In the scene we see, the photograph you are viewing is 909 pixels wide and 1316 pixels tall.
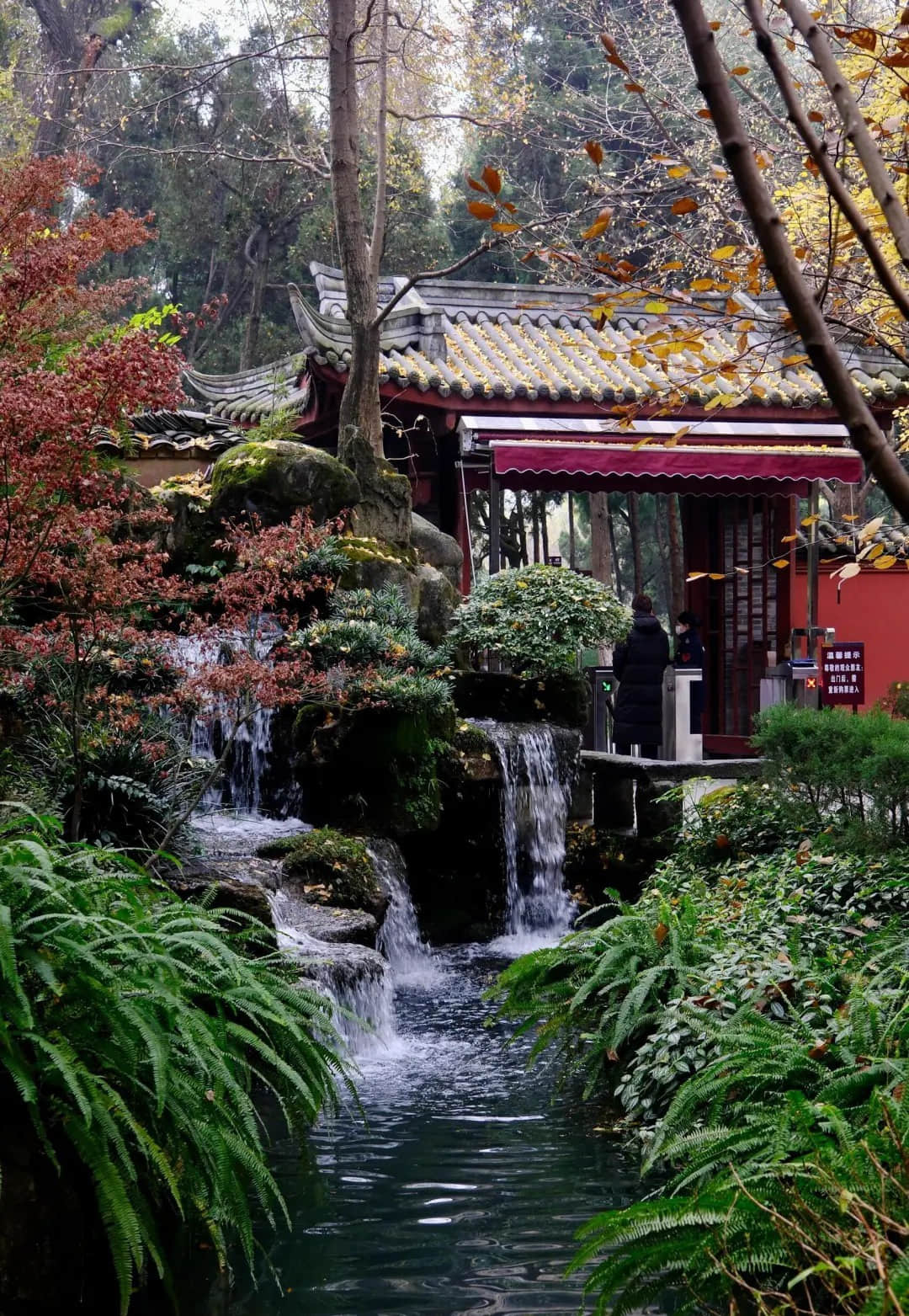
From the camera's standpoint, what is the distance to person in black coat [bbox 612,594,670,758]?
39.4 ft

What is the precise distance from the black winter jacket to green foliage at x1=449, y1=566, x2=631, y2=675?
0.83 ft

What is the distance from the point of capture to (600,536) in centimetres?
2156

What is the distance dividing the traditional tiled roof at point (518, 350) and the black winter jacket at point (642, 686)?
3.03 m

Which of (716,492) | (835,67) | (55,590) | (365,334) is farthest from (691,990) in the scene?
(716,492)

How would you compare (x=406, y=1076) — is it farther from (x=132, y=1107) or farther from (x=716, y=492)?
(x=716, y=492)

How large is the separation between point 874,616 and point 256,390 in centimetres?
852

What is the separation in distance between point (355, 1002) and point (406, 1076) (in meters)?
0.49

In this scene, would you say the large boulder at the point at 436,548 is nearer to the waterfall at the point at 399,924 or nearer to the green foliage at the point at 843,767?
the waterfall at the point at 399,924

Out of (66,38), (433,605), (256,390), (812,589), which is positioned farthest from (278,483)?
(66,38)

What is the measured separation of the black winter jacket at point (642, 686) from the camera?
39.4 ft

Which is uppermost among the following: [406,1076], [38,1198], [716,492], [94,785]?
[716,492]

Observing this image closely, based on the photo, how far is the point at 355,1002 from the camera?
705 cm

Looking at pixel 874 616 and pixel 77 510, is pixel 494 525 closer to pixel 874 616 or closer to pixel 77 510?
pixel 874 616

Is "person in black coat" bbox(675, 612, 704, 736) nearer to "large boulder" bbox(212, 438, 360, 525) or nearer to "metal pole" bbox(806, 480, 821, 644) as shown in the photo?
"metal pole" bbox(806, 480, 821, 644)
